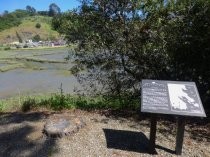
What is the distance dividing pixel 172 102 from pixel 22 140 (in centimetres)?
270

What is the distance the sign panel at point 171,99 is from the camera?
20.2 ft

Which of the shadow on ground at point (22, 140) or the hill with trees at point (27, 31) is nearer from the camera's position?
the shadow on ground at point (22, 140)

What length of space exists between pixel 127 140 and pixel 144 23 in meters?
3.35

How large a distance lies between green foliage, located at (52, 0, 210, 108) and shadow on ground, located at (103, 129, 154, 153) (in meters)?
2.53

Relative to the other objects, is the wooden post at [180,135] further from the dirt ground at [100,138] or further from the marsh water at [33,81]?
the marsh water at [33,81]

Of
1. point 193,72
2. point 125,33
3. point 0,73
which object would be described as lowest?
point 0,73

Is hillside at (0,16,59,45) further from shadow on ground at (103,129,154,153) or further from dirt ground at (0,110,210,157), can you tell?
shadow on ground at (103,129,154,153)

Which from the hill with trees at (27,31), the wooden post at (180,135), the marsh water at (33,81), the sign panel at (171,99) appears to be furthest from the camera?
the hill with trees at (27,31)

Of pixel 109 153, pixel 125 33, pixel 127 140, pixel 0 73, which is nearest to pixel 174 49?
pixel 125 33

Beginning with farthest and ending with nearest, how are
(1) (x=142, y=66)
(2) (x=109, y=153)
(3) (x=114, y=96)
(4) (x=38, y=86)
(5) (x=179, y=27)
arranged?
1. (4) (x=38, y=86)
2. (3) (x=114, y=96)
3. (1) (x=142, y=66)
4. (5) (x=179, y=27)
5. (2) (x=109, y=153)

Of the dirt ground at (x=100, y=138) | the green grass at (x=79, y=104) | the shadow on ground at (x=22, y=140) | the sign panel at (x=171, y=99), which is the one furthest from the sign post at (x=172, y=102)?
the green grass at (x=79, y=104)

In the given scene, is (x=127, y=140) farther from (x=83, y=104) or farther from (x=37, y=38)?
(x=37, y=38)

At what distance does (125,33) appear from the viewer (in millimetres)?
9336

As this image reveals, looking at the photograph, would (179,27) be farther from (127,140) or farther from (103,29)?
(127,140)
